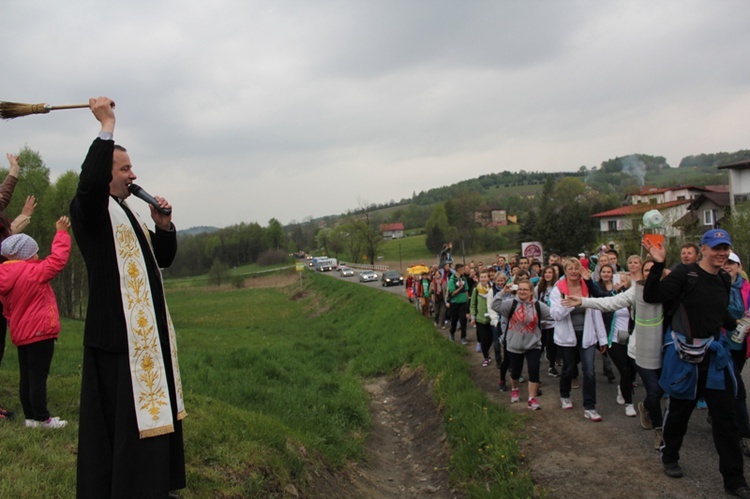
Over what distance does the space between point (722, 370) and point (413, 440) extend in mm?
4830

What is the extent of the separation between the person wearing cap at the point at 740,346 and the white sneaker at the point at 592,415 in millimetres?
1616

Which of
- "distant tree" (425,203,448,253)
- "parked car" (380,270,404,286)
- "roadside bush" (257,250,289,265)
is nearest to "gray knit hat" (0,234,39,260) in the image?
"parked car" (380,270,404,286)

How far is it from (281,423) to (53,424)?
8.75 feet

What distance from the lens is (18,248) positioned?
5.20 m

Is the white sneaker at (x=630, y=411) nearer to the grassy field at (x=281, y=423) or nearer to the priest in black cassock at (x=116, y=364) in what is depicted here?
the grassy field at (x=281, y=423)

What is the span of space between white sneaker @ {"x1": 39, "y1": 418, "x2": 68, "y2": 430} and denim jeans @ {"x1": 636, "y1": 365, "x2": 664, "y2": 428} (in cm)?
591

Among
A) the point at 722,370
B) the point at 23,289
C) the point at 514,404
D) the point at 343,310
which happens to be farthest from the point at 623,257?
the point at 23,289

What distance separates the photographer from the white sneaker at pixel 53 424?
502cm

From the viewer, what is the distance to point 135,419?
292 cm

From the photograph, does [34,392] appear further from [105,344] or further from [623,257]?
[623,257]

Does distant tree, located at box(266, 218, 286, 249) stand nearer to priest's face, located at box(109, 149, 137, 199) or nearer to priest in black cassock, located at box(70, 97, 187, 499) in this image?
priest's face, located at box(109, 149, 137, 199)

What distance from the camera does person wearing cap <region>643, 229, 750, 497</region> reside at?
15.9 ft

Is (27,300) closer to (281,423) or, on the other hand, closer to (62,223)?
(62,223)

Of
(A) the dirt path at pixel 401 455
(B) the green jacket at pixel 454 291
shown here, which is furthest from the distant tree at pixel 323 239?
(A) the dirt path at pixel 401 455
